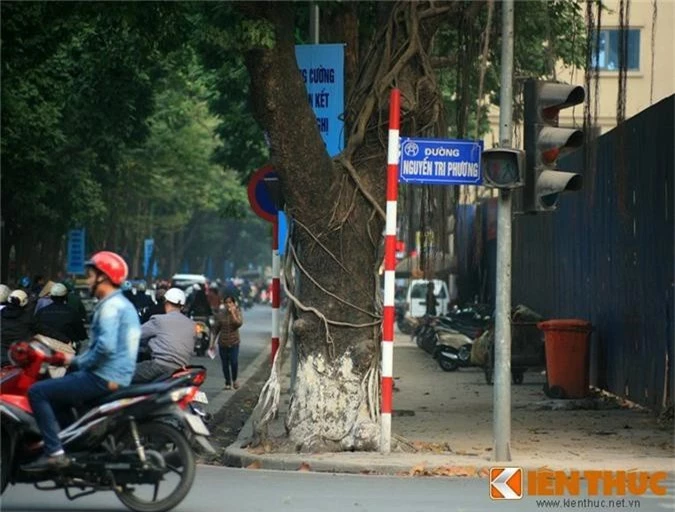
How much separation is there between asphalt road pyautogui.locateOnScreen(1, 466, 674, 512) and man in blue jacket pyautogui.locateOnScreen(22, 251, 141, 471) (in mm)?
713

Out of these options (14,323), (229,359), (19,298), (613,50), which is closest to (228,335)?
(229,359)

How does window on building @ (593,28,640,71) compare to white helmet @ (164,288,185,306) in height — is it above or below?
above

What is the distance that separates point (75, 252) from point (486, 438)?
150 ft

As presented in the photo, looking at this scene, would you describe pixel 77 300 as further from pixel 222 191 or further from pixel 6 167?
pixel 222 191

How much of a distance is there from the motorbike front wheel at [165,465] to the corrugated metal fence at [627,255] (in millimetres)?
8026

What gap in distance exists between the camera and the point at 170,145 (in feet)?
179

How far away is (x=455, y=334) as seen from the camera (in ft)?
101

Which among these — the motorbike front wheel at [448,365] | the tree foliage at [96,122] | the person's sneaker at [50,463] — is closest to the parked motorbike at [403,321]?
the tree foliage at [96,122]

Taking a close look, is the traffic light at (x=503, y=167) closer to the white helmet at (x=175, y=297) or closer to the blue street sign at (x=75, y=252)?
the white helmet at (x=175, y=297)

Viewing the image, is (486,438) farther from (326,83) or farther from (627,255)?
(627,255)

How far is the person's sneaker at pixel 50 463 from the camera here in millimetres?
9578

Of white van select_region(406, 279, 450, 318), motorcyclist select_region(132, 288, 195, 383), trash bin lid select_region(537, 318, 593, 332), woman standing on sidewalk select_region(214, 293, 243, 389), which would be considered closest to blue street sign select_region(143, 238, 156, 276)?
white van select_region(406, 279, 450, 318)

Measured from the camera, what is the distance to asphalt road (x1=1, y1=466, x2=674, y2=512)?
10320mm

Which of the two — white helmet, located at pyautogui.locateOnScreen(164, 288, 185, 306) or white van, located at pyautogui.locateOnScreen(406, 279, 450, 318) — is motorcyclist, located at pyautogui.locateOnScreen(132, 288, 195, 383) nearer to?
white helmet, located at pyautogui.locateOnScreen(164, 288, 185, 306)
